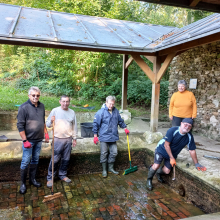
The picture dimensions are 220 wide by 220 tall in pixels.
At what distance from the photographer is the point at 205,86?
6.14m

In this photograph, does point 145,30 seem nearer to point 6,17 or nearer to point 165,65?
point 165,65

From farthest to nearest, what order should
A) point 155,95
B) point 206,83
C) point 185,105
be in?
point 206,83 → point 155,95 → point 185,105

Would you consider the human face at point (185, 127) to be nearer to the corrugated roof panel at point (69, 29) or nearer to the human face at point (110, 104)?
the human face at point (110, 104)

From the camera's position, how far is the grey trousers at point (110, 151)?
4.06 metres

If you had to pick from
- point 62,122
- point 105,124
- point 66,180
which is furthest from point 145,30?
point 66,180

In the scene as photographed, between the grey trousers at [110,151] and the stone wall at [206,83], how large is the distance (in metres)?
3.34

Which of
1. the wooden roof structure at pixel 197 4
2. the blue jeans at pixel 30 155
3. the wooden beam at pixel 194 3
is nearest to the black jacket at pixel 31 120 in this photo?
the blue jeans at pixel 30 155

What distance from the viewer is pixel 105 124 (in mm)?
3992

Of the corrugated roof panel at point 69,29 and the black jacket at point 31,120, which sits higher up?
the corrugated roof panel at point 69,29

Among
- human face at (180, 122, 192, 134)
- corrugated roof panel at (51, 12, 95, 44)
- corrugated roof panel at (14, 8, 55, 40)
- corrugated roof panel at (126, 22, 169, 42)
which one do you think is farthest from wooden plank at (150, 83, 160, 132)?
corrugated roof panel at (14, 8, 55, 40)

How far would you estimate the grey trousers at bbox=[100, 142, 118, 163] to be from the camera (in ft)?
13.3

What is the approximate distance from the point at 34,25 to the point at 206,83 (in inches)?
199

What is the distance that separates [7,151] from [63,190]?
138 centimetres

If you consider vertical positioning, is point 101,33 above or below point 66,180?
above
